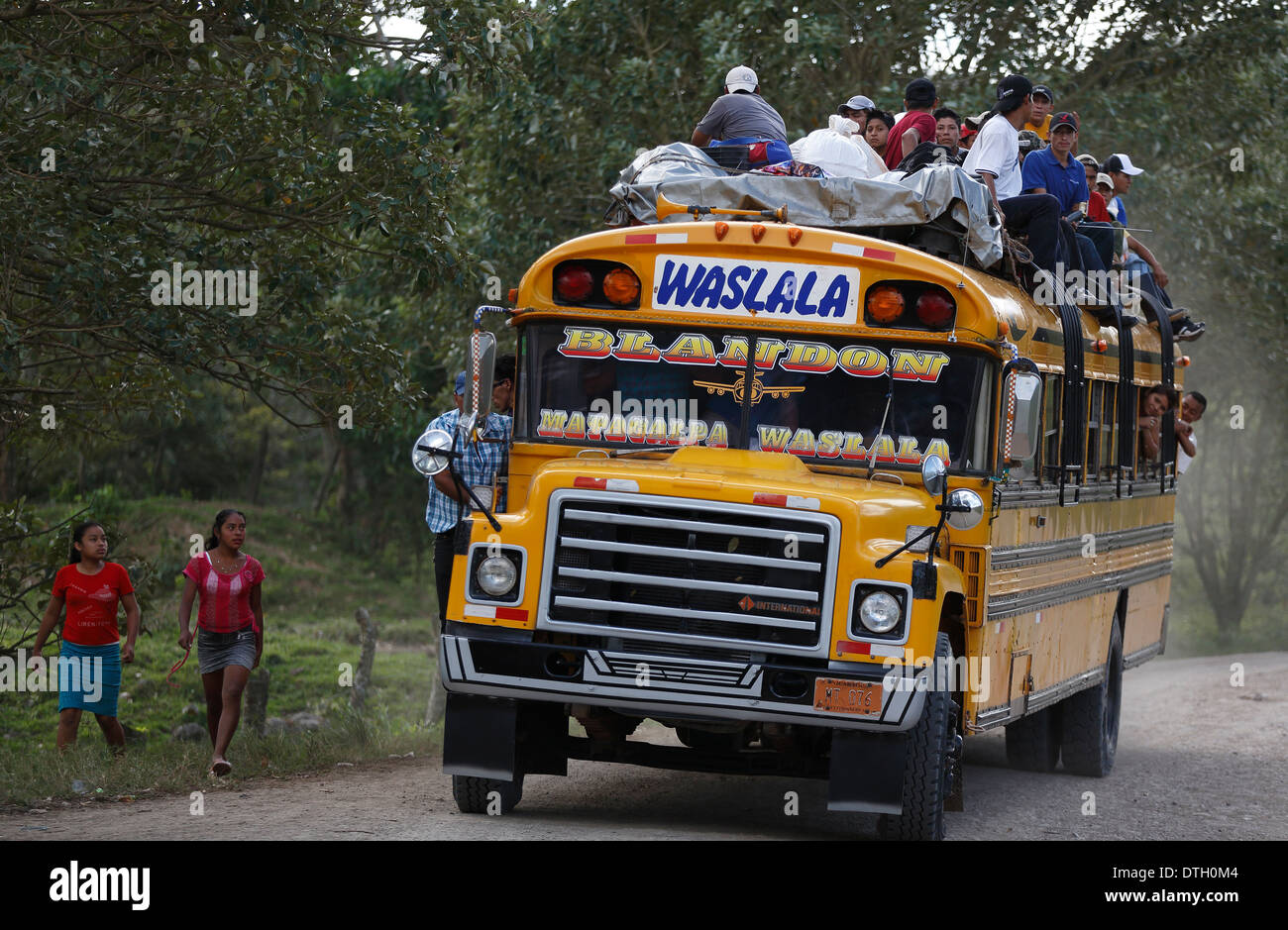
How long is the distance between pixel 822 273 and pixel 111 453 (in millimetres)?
26428

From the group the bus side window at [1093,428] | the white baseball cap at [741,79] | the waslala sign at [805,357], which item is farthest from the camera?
the white baseball cap at [741,79]

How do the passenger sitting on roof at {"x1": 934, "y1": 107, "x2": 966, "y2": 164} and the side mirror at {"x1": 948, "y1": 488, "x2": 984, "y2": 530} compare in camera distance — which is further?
the passenger sitting on roof at {"x1": 934, "y1": 107, "x2": 966, "y2": 164}

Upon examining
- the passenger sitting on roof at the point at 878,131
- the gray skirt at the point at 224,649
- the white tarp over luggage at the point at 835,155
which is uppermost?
the passenger sitting on roof at the point at 878,131

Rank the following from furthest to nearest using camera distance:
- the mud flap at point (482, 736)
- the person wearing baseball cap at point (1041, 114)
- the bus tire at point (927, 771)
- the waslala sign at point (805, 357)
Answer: the person wearing baseball cap at point (1041, 114) < the waslala sign at point (805, 357) < the mud flap at point (482, 736) < the bus tire at point (927, 771)

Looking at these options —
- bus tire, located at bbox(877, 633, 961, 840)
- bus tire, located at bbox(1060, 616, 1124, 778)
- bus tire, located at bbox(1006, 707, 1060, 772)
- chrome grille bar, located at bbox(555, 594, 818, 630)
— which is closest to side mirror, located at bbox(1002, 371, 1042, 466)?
bus tire, located at bbox(877, 633, 961, 840)

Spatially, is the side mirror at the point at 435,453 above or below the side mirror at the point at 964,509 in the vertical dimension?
above

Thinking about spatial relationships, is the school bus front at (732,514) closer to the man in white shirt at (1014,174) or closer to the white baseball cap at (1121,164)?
the man in white shirt at (1014,174)

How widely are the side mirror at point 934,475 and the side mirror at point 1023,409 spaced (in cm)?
48

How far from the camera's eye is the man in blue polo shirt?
11594 mm

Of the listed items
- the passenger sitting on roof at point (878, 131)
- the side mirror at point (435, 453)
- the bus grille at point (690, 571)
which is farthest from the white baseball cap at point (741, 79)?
the bus grille at point (690, 571)

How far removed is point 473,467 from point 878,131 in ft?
16.5

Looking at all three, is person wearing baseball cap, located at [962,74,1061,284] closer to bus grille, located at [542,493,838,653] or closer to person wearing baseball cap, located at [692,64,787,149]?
person wearing baseball cap, located at [692,64,787,149]

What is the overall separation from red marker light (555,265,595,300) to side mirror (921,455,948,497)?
1930mm

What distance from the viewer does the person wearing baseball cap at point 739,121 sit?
11.3 metres
